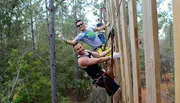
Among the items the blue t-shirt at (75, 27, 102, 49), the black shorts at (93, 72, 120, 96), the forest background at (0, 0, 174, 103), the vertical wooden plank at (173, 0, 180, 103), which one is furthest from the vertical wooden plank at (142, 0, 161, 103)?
the blue t-shirt at (75, 27, 102, 49)

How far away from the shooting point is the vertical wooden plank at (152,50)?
1208mm

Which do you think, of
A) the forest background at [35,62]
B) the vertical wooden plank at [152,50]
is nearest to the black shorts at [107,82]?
the forest background at [35,62]

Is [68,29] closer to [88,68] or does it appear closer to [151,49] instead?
[88,68]

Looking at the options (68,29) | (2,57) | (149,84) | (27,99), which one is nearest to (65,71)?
(2,57)

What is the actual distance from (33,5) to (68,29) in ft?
18.0

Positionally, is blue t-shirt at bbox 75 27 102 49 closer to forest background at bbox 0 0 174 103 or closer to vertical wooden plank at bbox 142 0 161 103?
forest background at bbox 0 0 174 103

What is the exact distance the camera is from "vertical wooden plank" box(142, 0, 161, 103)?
3.96ft

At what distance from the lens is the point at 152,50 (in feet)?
4.09

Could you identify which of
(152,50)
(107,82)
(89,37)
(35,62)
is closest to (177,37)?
(152,50)

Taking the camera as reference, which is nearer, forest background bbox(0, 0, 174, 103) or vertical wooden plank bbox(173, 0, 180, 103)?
vertical wooden plank bbox(173, 0, 180, 103)

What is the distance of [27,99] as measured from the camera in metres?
9.39

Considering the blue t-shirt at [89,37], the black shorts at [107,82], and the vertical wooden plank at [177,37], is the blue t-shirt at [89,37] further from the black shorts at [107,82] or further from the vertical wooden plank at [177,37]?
the vertical wooden plank at [177,37]

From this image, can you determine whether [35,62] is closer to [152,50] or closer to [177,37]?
[152,50]

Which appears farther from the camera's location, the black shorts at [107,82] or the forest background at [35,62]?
the forest background at [35,62]
